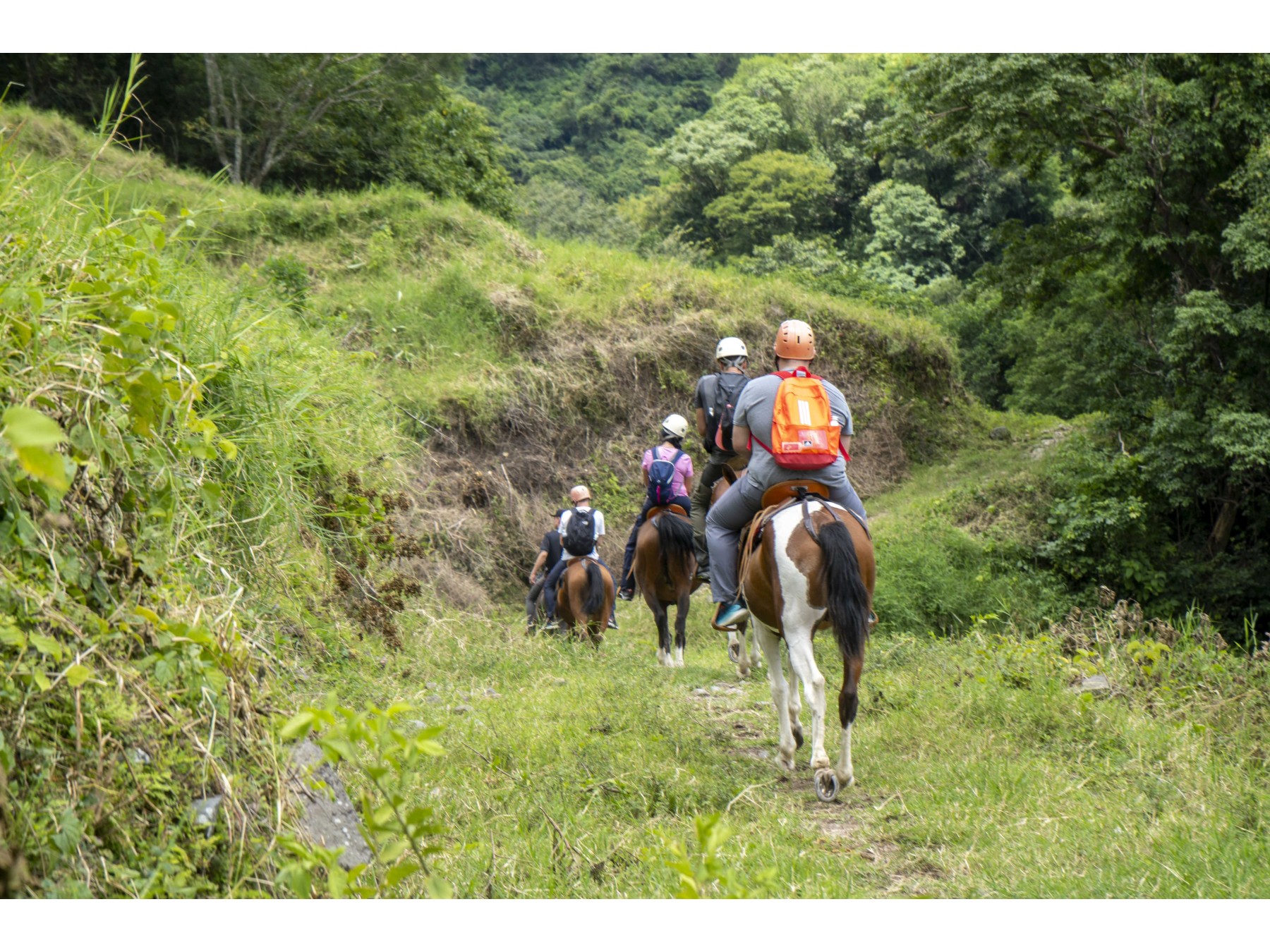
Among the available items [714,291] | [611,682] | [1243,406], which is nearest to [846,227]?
[714,291]

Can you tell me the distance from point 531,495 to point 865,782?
36.1 ft

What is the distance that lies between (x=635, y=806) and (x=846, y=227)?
129 feet

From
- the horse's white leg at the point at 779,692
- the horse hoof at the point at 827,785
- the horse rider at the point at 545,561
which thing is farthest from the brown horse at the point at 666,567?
the horse hoof at the point at 827,785

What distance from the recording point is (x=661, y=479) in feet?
33.9

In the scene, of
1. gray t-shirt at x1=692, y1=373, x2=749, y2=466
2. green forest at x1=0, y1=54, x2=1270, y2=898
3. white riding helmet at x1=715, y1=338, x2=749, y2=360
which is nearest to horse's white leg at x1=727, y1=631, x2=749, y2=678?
green forest at x1=0, y1=54, x2=1270, y2=898

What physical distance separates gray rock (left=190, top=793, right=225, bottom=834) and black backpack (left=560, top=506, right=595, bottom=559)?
25.4 feet

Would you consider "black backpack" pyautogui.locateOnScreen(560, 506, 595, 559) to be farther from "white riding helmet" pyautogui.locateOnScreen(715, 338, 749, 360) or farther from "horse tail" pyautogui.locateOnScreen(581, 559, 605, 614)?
"white riding helmet" pyautogui.locateOnScreen(715, 338, 749, 360)

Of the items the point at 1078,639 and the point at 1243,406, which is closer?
the point at 1078,639

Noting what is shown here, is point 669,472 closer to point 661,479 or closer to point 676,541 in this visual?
point 661,479

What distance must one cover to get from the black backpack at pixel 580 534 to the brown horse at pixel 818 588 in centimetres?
498

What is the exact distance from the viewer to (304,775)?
11.6 ft

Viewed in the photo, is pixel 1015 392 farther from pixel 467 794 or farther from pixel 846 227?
pixel 467 794

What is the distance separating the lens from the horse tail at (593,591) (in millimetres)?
10898

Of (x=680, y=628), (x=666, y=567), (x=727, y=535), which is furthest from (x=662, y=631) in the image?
(x=727, y=535)
